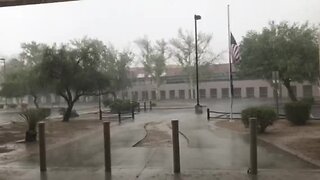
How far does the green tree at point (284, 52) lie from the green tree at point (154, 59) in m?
40.6

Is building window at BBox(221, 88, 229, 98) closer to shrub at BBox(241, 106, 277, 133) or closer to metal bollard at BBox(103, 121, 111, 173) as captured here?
shrub at BBox(241, 106, 277, 133)

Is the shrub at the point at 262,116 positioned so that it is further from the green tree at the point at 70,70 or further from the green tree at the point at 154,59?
the green tree at the point at 154,59

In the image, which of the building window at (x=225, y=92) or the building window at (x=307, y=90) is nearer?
the building window at (x=307, y=90)

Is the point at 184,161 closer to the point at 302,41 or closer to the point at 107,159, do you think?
the point at 107,159

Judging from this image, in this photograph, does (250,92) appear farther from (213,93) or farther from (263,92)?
(213,93)

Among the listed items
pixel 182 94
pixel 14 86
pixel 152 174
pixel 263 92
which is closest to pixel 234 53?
pixel 152 174

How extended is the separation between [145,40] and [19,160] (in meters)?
81.9

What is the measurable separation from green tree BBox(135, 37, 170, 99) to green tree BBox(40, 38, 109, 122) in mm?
54792

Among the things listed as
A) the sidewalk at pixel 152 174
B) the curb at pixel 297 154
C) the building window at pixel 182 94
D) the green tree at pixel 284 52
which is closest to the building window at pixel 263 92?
the building window at pixel 182 94

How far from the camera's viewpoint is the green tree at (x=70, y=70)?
103ft

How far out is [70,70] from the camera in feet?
105

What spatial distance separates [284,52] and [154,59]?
46.8 m

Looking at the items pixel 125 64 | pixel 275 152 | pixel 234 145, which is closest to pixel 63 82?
pixel 234 145

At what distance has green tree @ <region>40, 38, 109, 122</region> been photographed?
31516mm
